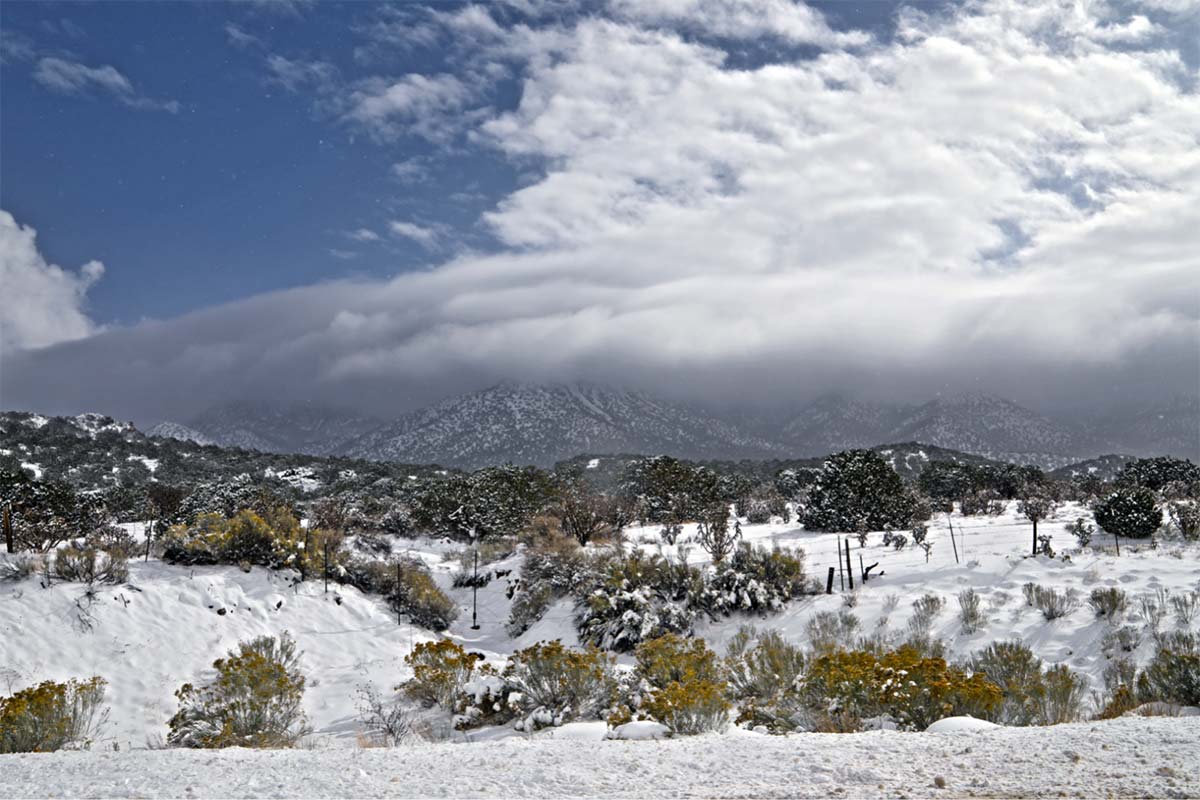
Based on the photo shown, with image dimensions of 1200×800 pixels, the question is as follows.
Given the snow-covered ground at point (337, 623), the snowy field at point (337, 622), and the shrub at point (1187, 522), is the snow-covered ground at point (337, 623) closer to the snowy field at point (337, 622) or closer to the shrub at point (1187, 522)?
the snowy field at point (337, 622)

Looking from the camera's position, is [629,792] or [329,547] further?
[329,547]

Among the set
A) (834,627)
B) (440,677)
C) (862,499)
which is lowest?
(834,627)

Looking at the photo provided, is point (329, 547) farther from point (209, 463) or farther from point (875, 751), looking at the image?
point (209, 463)

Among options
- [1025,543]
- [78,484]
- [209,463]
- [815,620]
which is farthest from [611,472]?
[815,620]

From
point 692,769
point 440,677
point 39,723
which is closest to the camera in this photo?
point 692,769

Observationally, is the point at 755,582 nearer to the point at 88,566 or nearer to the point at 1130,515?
the point at 1130,515

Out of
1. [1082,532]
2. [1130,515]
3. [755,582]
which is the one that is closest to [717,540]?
[755,582]

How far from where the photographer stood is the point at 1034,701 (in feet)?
28.2

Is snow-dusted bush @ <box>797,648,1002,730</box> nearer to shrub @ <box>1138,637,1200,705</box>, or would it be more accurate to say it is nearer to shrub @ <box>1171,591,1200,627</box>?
shrub @ <box>1138,637,1200,705</box>

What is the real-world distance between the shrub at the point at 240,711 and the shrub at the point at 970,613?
45.2ft

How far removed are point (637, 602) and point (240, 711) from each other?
35.0 ft

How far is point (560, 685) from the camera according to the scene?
443 inches

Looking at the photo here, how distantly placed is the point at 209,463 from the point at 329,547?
46814 millimetres

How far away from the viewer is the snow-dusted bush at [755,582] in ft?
64.0
